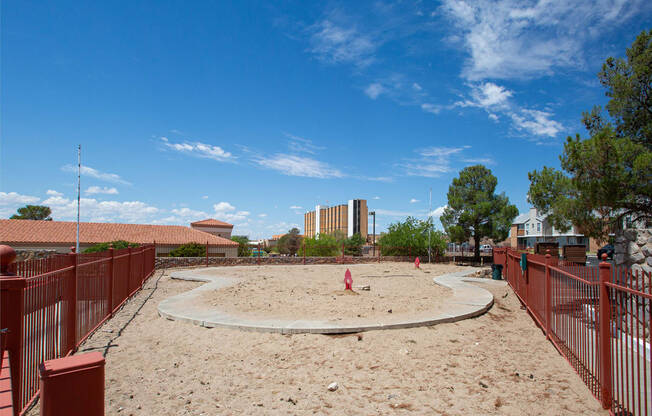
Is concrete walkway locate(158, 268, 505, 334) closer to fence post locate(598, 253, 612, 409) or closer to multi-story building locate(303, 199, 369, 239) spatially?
fence post locate(598, 253, 612, 409)

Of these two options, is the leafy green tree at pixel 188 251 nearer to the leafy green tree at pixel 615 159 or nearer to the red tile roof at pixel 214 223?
the leafy green tree at pixel 615 159

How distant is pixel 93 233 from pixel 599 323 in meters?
47.3

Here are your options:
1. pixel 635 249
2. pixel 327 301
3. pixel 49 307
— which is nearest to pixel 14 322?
pixel 49 307

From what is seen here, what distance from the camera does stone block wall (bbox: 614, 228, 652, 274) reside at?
8.46 meters

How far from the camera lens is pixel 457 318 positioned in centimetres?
859

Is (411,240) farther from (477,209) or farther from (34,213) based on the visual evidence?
(34,213)

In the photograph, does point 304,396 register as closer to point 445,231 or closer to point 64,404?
point 64,404

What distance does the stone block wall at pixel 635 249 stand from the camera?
846 centimetres

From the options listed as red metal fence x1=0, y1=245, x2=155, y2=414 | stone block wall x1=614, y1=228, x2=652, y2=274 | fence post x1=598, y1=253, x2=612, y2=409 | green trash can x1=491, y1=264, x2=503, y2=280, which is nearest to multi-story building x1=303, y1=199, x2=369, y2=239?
green trash can x1=491, y1=264, x2=503, y2=280

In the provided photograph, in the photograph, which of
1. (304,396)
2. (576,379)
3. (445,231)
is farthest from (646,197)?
(445,231)

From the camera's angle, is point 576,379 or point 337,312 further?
point 337,312

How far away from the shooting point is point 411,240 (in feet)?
111

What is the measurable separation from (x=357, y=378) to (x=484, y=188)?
107ft

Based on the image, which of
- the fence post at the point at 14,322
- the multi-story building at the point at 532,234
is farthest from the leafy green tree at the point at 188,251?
the multi-story building at the point at 532,234
